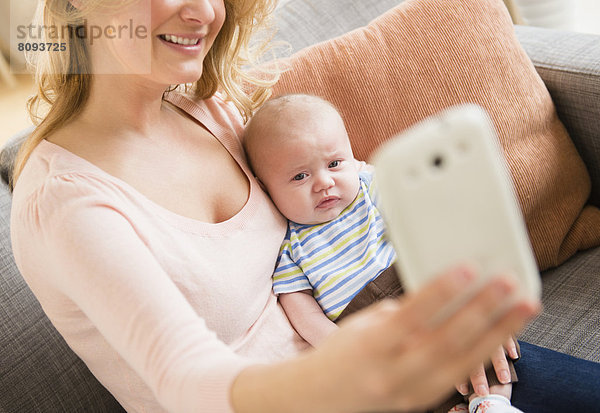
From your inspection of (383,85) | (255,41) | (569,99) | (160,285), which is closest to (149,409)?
(160,285)

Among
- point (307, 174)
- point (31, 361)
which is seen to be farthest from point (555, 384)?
point (31, 361)

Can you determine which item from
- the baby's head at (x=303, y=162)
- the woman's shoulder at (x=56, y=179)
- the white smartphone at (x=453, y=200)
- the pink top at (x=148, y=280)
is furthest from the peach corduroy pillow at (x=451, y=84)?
the white smartphone at (x=453, y=200)

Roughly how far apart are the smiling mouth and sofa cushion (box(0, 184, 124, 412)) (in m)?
0.46

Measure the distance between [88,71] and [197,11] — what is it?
0.67ft

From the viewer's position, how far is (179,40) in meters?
0.99

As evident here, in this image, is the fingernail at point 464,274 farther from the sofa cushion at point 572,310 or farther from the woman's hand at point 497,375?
the sofa cushion at point 572,310

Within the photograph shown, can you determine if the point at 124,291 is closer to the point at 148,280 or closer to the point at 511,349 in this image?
the point at 148,280

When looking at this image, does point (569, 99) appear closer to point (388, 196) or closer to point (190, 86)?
point (190, 86)

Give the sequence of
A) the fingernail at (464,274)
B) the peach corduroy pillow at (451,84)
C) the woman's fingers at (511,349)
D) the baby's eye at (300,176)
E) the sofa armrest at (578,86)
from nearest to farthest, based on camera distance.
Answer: the fingernail at (464,274)
the woman's fingers at (511,349)
the baby's eye at (300,176)
the peach corduroy pillow at (451,84)
the sofa armrest at (578,86)

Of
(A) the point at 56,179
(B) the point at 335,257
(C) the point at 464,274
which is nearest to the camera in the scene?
(C) the point at 464,274

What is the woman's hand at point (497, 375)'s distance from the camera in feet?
3.30

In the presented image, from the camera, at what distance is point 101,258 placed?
0.75m

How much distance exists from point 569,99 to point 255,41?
754 mm

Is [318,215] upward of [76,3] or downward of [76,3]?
downward
